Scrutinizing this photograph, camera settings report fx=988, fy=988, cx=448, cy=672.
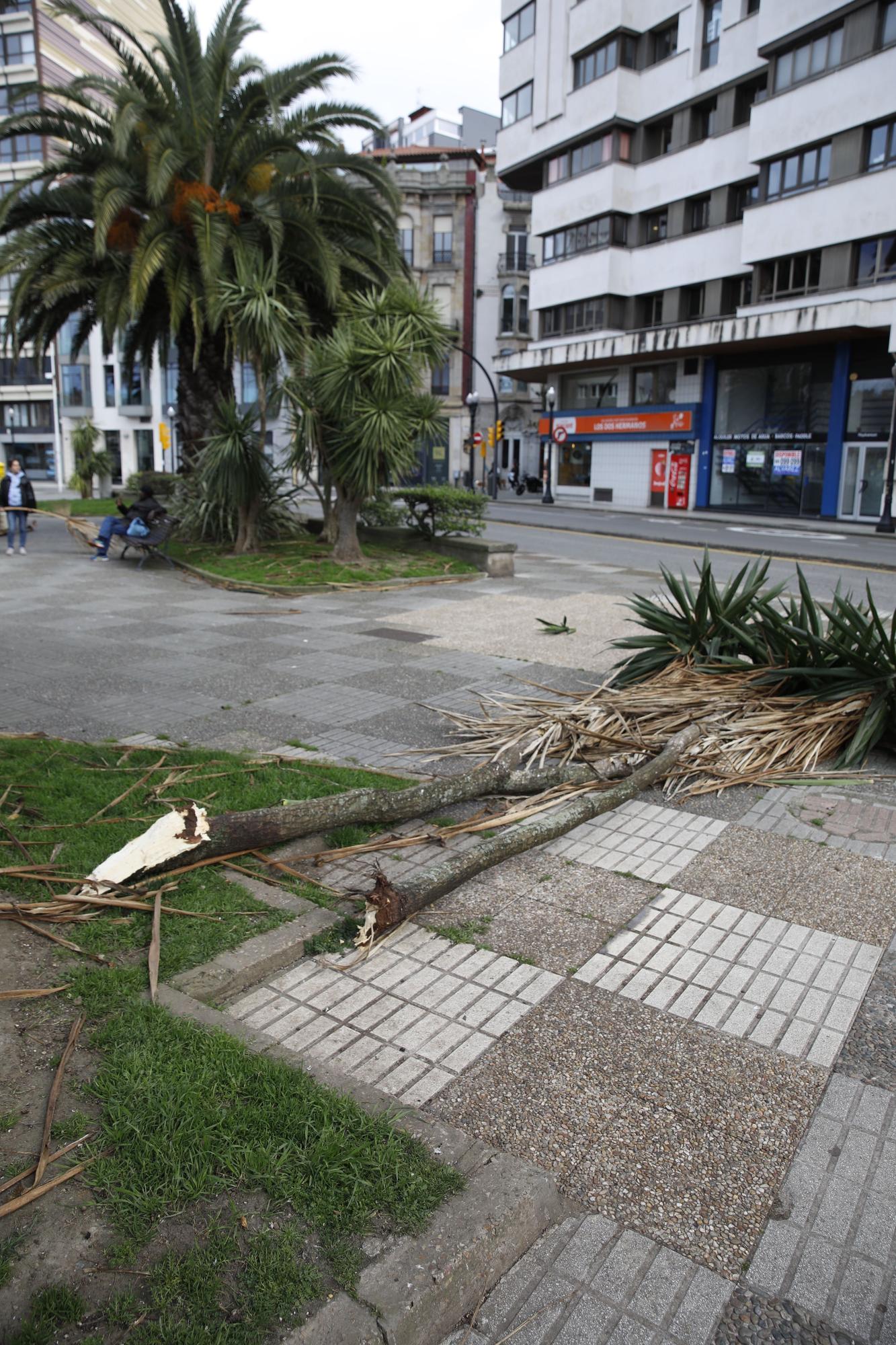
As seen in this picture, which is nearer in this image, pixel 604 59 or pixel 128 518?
pixel 128 518

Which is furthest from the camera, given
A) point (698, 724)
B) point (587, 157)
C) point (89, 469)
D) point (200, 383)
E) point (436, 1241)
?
point (587, 157)

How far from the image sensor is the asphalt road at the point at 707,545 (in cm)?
1703

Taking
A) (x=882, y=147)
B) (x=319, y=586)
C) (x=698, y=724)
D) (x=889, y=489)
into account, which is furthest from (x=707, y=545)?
(x=882, y=147)

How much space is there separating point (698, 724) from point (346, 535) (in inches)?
369

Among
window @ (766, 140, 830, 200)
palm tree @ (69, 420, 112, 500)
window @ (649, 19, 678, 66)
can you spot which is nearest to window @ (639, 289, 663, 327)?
window @ (766, 140, 830, 200)

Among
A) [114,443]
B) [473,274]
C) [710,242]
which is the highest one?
[473,274]

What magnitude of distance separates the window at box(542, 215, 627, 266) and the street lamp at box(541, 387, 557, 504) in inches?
232

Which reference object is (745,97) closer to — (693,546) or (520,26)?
(520,26)

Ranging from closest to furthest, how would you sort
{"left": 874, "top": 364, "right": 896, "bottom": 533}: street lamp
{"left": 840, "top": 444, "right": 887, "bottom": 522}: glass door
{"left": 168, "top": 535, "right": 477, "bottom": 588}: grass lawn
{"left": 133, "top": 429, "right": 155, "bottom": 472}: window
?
{"left": 168, "top": 535, "right": 477, "bottom": 588}: grass lawn → {"left": 874, "top": 364, "right": 896, "bottom": 533}: street lamp → {"left": 840, "top": 444, "right": 887, "bottom": 522}: glass door → {"left": 133, "top": 429, "right": 155, "bottom": 472}: window

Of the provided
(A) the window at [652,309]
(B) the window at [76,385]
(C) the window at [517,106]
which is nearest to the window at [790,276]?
(A) the window at [652,309]

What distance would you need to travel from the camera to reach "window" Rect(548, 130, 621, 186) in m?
40.5

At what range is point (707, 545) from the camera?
43.2ft

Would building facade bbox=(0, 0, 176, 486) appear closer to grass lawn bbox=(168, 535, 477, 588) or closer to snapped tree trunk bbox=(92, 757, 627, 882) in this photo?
grass lawn bbox=(168, 535, 477, 588)

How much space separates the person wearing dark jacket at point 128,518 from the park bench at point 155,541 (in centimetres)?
12
